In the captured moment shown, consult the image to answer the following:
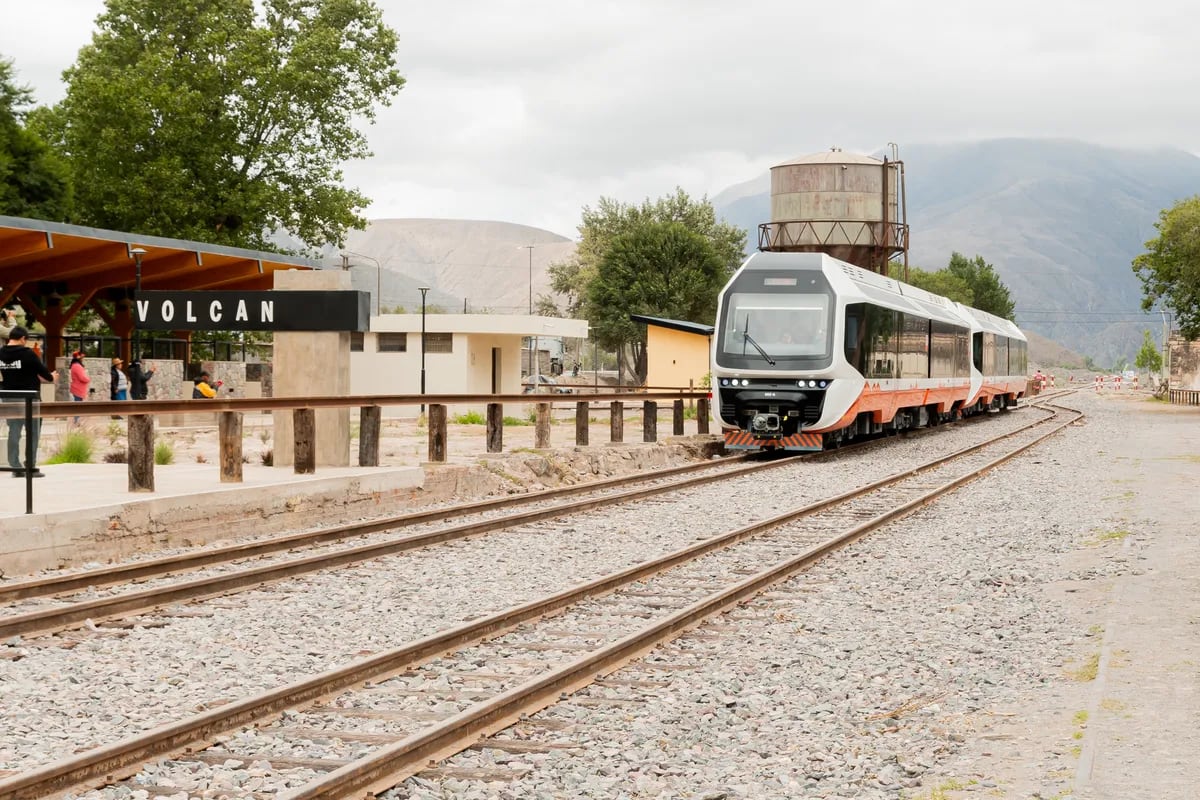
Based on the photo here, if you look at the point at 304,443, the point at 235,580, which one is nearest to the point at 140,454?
the point at 304,443

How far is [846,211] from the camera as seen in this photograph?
5234 cm

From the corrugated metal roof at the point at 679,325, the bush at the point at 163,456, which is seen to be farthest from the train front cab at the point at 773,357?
the corrugated metal roof at the point at 679,325

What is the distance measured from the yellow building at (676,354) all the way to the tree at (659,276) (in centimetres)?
2589

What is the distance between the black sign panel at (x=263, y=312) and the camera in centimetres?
1586

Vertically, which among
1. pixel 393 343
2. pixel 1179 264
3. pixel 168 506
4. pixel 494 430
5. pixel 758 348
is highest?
pixel 1179 264

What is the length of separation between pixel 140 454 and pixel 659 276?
6518 centimetres

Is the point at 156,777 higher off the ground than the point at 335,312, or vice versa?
the point at 335,312

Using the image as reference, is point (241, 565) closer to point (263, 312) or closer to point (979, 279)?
point (263, 312)

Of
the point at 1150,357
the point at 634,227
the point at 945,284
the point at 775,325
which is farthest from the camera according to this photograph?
the point at 1150,357

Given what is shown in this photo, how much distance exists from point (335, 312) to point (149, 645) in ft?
28.1

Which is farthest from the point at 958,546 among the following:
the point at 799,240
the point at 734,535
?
the point at 799,240

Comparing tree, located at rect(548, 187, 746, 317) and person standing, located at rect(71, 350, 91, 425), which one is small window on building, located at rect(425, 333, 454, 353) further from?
tree, located at rect(548, 187, 746, 317)

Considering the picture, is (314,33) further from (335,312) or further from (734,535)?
(734,535)

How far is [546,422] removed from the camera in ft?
69.0
